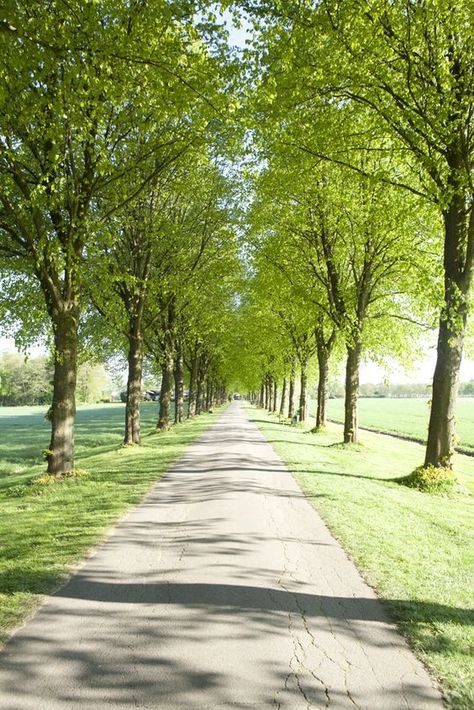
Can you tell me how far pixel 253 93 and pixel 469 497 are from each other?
10.1m

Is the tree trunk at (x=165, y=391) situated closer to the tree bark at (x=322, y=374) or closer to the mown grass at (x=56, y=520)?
the tree bark at (x=322, y=374)

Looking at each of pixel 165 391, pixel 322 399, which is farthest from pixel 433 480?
pixel 165 391

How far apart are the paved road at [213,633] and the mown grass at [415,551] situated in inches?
9.8

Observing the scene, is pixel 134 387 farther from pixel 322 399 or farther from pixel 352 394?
pixel 322 399

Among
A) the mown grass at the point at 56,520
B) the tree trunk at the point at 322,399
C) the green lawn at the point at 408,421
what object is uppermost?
the tree trunk at the point at 322,399

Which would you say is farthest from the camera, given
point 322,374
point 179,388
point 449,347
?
point 179,388

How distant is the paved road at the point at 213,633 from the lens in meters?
3.52

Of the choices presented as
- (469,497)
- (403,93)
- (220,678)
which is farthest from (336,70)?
(220,678)

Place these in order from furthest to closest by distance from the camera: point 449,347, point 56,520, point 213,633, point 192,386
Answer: point 192,386
point 449,347
point 56,520
point 213,633

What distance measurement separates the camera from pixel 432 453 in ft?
41.0

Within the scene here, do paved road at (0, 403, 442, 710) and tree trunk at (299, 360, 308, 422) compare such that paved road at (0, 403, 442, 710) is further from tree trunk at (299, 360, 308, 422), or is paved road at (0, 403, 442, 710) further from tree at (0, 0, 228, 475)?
tree trunk at (299, 360, 308, 422)

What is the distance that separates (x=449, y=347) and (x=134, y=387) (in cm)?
1262

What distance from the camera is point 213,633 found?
4.34m

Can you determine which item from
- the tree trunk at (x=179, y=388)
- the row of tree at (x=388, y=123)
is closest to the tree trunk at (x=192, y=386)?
the tree trunk at (x=179, y=388)
